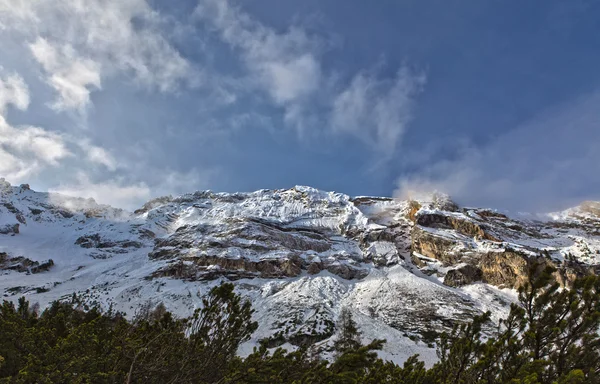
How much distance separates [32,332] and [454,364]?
13077mm

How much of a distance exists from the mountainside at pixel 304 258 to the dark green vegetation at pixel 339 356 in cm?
3074

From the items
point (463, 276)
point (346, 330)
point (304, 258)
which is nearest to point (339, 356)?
point (346, 330)

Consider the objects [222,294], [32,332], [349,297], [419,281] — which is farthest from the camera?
[419,281]

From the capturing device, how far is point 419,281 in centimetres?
7069

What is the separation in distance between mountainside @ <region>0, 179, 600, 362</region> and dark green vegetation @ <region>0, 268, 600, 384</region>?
101 ft

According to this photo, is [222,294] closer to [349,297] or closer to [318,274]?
[349,297]

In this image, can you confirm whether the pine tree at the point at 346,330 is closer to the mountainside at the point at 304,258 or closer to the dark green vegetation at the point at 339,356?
the mountainside at the point at 304,258

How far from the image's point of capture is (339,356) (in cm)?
919

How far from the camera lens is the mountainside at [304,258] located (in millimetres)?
57781

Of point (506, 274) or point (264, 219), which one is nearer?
point (506, 274)

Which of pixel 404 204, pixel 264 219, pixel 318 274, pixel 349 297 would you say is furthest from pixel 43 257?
pixel 404 204

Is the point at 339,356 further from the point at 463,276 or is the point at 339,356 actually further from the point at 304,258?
the point at 304,258

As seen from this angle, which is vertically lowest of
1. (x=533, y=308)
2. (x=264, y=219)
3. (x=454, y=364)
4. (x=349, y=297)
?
(x=454, y=364)

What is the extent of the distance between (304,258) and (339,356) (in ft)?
272
